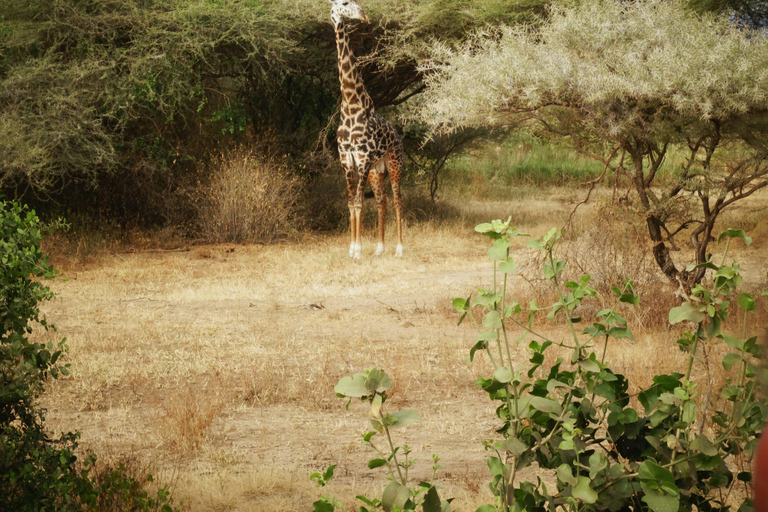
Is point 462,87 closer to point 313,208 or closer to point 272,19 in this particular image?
point 272,19

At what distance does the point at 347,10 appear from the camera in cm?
970

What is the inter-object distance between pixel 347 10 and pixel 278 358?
536cm

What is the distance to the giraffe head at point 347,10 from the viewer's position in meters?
9.55

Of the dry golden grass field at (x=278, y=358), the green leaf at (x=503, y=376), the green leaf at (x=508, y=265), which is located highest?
the green leaf at (x=508, y=265)

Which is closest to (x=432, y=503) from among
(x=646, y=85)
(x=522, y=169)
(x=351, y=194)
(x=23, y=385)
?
(x=23, y=385)

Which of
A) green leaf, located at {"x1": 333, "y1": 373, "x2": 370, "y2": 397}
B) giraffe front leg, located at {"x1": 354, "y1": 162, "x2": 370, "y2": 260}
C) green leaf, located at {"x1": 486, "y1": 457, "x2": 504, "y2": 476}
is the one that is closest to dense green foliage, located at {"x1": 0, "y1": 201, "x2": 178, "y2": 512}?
green leaf, located at {"x1": 333, "y1": 373, "x2": 370, "y2": 397}

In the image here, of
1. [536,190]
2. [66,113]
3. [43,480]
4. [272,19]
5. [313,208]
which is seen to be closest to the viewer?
[43,480]

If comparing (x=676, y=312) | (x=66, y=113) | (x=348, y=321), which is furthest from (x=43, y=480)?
(x=66, y=113)

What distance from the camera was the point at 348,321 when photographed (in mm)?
7160

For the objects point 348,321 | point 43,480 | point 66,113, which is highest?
point 66,113

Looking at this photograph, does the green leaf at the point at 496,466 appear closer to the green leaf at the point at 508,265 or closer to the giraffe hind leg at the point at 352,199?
the green leaf at the point at 508,265

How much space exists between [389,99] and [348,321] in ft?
24.9

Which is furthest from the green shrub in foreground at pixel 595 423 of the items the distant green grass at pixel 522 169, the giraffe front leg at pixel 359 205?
the distant green grass at pixel 522 169

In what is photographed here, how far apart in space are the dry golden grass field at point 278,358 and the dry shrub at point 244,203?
0.86 meters
